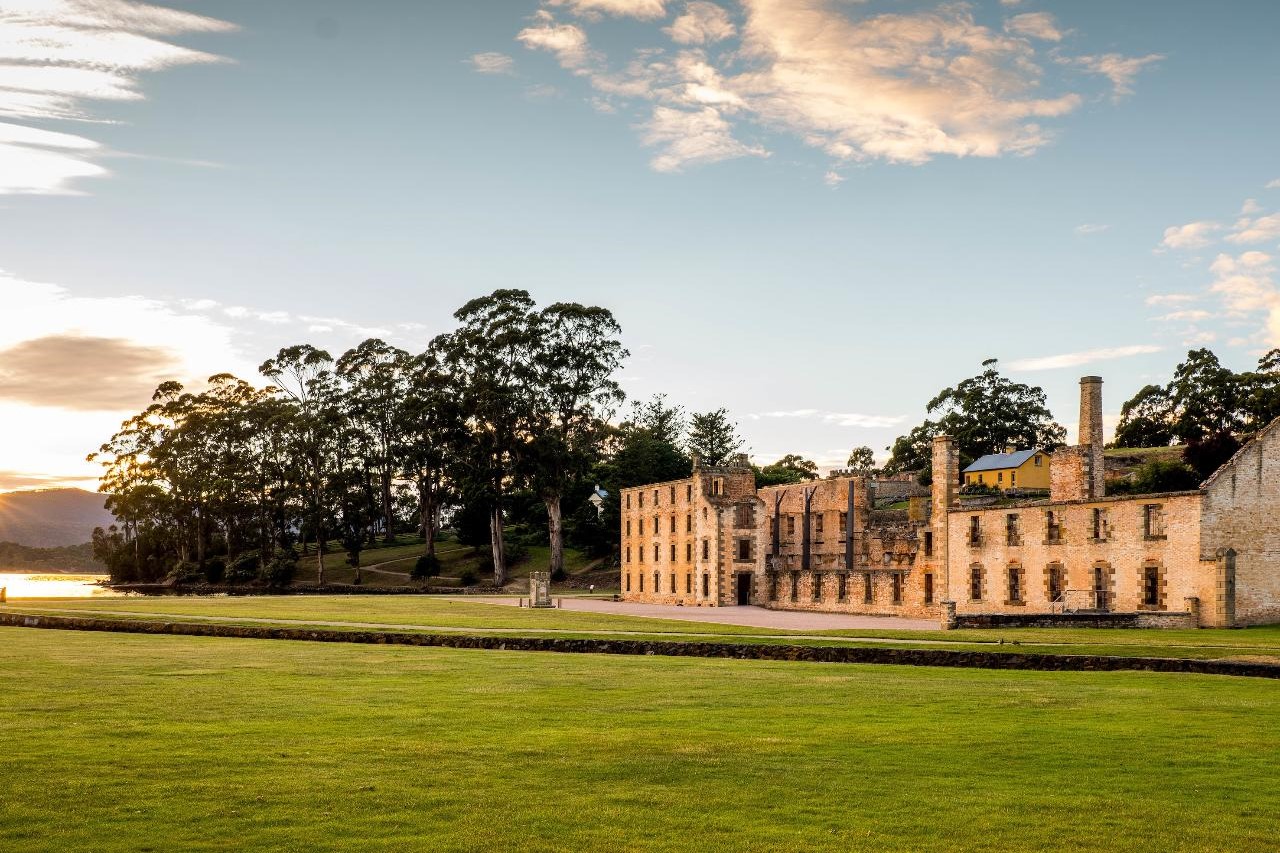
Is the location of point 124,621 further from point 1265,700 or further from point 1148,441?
point 1148,441

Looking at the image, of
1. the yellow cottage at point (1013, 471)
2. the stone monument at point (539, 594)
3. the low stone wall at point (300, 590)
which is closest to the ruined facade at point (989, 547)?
the stone monument at point (539, 594)

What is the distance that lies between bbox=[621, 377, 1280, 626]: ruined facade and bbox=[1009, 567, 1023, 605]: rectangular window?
8 cm

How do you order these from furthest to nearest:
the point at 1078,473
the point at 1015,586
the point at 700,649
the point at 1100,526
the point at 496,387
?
the point at 496,387 → the point at 1078,473 → the point at 1015,586 → the point at 1100,526 → the point at 700,649

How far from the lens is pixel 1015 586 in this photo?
1850 inches

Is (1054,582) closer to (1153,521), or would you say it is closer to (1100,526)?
(1100,526)

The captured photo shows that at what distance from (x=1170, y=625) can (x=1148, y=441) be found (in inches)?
2923

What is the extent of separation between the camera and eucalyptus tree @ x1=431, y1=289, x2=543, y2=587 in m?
82.0

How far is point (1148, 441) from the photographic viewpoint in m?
107

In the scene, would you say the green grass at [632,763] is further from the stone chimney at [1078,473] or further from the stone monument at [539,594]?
the stone monument at [539,594]

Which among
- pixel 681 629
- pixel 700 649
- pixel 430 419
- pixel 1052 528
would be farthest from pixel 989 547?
pixel 430 419

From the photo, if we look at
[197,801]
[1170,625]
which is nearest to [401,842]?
[197,801]

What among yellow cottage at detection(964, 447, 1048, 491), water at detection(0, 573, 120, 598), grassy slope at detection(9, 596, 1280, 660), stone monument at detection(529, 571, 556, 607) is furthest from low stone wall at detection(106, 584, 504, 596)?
yellow cottage at detection(964, 447, 1048, 491)

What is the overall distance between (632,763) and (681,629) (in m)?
23.8

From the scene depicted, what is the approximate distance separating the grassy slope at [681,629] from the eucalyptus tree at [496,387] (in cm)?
2857
